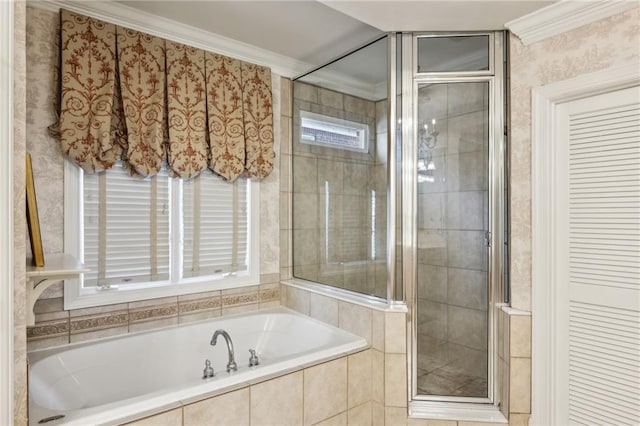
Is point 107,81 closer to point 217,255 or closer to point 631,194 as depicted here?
point 217,255

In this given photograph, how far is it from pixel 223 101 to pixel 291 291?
1531 millimetres

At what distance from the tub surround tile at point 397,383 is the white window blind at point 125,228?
1602 millimetres

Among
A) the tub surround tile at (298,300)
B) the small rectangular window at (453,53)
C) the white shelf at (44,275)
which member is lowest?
the tub surround tile at (298,300)

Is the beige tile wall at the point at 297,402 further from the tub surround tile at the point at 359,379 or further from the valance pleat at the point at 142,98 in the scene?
the valance pleat at the point at 142,98

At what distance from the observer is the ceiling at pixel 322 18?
1.98 m

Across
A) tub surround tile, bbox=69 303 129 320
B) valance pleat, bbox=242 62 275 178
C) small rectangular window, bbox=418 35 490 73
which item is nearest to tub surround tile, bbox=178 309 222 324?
tub surround tile, bbox=69 303 129 320

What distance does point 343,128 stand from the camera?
118 inches

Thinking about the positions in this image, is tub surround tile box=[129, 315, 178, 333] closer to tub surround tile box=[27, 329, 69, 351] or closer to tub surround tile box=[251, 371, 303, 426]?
tub surround tile box=[27, 329, 69, 351]

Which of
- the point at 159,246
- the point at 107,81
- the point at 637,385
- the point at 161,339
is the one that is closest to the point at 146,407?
the point at 161,339

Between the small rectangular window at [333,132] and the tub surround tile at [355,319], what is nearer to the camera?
the tub surround tile at [355,319]

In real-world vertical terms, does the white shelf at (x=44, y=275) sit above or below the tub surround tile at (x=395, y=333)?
above

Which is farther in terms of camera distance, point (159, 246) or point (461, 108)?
point (159, 246)

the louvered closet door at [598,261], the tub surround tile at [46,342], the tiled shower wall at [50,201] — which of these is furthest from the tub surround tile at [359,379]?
the tub surround tile at [46,342]

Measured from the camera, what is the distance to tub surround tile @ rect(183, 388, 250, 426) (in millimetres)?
1646
